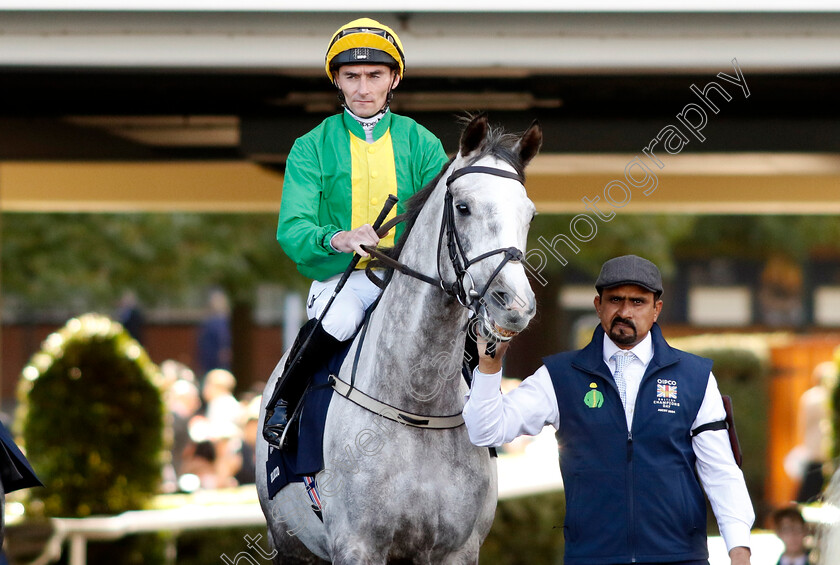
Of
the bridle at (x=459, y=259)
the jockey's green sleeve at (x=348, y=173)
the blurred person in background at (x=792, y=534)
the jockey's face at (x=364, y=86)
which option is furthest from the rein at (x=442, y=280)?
the blurred person in background at (x=792, y=534)

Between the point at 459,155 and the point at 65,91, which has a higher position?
the point at 65,91

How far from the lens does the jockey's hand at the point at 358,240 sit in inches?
135

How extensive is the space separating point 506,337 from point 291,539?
1.73 m

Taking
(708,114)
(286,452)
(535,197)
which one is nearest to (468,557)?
(286,452)

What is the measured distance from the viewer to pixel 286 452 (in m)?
3.81

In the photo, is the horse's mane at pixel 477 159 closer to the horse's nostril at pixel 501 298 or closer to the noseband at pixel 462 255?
the noseband at pixel 462 255

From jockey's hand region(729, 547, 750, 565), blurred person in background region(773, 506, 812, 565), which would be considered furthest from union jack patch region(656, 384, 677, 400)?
blurred person in background region(773, 506, 812, 565)

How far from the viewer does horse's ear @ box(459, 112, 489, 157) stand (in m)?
3.24

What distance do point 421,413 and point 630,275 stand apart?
0.83m

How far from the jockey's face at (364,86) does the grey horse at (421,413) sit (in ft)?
1.68

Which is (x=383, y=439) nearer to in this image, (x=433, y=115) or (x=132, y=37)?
(x=132, y=37)

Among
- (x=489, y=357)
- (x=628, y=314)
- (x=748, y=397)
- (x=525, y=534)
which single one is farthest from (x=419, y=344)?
(x=748, y=397)

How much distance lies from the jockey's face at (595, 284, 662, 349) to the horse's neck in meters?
0.48

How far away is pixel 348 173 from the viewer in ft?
12.5
